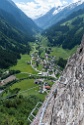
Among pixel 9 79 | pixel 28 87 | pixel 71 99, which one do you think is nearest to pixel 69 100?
pixel 71 99

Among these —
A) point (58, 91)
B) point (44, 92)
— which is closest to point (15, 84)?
point (44, 92)

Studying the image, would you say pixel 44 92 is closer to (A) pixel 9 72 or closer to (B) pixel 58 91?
(A) pixel 9 72

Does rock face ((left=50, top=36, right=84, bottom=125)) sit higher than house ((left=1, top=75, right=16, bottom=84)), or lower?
lower

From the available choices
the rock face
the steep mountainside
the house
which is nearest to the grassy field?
the house

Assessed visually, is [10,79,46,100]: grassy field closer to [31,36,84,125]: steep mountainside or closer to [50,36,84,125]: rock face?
[31,36,84,125]: steep mountainside

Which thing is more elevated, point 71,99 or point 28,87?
point 28,87

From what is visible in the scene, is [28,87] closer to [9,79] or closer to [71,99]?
[9,79]

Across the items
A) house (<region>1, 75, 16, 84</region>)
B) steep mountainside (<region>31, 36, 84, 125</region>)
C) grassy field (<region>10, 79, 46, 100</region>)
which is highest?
house (<region>1, 75, 16, 84</region>)

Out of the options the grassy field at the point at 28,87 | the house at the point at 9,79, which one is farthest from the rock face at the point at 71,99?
the house at the point at 9,79
